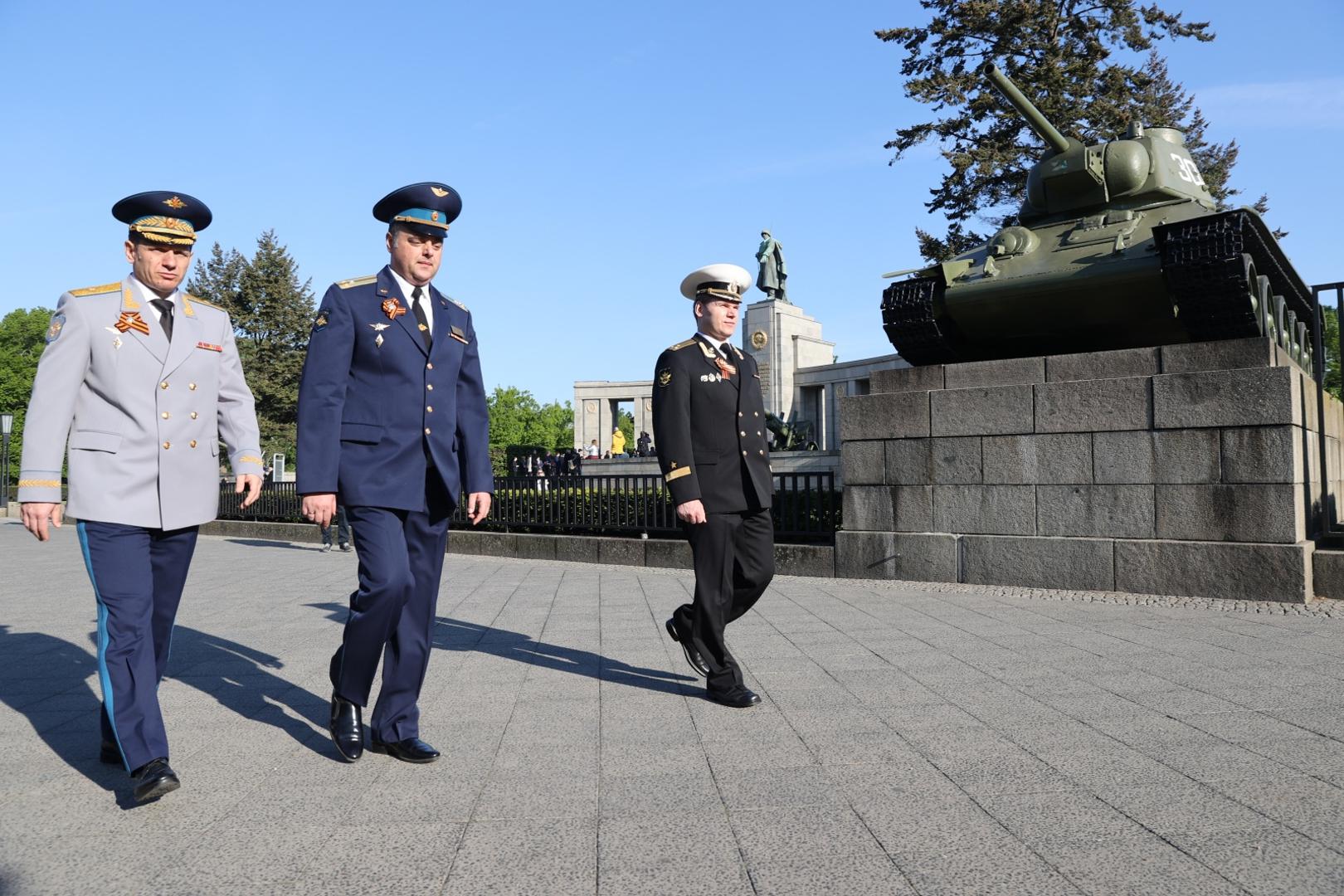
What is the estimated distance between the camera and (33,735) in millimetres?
4051

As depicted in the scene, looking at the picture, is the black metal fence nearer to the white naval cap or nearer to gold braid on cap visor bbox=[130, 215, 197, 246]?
the white naval cap

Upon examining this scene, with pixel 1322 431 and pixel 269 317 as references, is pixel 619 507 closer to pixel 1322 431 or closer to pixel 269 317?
pixel 1322 431

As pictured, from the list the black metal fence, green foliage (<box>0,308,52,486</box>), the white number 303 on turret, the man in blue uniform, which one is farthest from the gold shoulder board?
green foliage (<box>0,308,52,486</box>)

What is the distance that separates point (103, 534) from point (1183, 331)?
9191mm

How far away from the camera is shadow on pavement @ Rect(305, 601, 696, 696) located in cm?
515

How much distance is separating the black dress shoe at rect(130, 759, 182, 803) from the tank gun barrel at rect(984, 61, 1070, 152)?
10035 millimetres

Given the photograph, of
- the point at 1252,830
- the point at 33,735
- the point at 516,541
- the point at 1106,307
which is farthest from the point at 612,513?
the point at 1252,830

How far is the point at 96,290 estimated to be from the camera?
3502mm

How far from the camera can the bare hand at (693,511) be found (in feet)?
14.8

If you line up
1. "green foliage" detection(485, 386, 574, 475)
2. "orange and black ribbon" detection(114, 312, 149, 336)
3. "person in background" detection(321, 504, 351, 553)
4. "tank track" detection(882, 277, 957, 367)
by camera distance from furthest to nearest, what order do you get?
1. "green foliage" detection(485, 386, 574, 475)
2. "person in background" detection(321, 504, 351, 553)
3. "tank track" detection(882, 277, 957, 367)
4. "orange and black ribbon" detection(114, 312, 149, 336)

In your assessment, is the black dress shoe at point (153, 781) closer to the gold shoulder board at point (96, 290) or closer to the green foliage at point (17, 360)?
the gold shoulder board at point (96, 290)

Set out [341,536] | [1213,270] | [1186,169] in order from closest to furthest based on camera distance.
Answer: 1. [1213,270]
2. [1186,169]
3. [341,536]

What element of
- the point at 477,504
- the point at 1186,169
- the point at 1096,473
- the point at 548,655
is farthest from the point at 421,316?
the point at 1186,169

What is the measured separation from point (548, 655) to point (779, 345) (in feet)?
124
